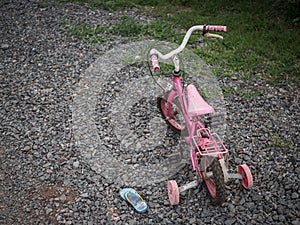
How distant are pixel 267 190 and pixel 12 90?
3.44m

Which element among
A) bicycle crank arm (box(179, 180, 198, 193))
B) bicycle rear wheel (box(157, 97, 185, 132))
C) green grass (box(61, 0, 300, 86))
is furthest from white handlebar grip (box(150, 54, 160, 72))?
green grass (box(61, 0, 300, 86))

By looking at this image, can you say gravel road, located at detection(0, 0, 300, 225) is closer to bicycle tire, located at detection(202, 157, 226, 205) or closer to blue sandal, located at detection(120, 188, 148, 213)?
blue sandal, located at detection(120, 188, 148, 213)

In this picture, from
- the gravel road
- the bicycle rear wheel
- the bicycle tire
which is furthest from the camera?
the bicycle rear wheel

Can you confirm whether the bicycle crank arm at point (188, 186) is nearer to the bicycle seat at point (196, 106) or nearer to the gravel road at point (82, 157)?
the gravel road at point (82, 157)

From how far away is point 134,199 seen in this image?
3.41 metres

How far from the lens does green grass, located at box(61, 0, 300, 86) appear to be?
5.11 meters

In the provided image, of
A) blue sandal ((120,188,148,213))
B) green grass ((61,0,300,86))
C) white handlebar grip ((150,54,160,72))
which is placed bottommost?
blue sandal ((120,188,148,213))

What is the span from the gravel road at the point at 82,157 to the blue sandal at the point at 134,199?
60mm

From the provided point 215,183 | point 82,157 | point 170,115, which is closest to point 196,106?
point 215,183

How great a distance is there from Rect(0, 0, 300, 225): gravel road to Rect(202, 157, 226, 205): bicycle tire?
16cm

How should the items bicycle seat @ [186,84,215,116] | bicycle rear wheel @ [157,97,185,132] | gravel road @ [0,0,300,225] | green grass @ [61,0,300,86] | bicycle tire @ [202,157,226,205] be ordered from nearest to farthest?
1. bicycle tire @ [202,157,226,205]
2. bicycle seat @ [186,84,215,116]
3. gravel road @ [0,0,300,225]
4. bicycle rear wheel @ [157,97,185,132]
5. green grass @ [61,0,300,86]

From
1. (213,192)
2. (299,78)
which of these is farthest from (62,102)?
(299,78)

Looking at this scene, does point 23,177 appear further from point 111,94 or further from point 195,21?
point 195,21

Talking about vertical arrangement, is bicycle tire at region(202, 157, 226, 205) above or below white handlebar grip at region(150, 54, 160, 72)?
below
